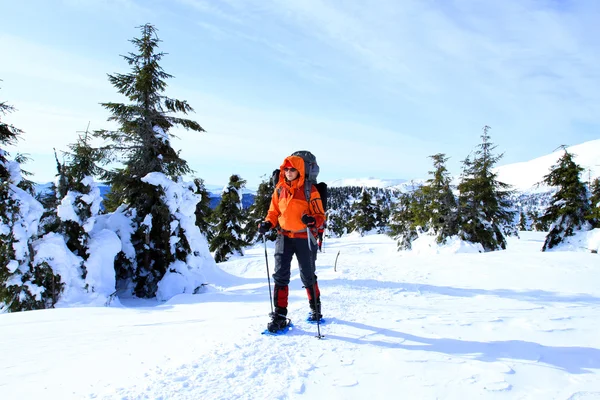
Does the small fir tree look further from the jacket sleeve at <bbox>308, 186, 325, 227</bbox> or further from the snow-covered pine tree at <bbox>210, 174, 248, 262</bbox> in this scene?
the jacket sleeve at <bbox>308, 186, 325, 227</bbox>

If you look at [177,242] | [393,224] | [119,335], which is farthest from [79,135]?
[393,224]

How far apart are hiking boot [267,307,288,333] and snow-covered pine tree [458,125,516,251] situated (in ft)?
63.3

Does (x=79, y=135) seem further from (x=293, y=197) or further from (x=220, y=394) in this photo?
(x=220, y=394)

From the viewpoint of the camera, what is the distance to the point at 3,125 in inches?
405

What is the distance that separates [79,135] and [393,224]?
27.1 m

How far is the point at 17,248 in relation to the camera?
9.32 m

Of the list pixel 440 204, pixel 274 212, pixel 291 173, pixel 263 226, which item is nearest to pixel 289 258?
pixel 263 226

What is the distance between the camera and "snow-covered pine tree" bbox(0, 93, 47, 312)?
9336 millimetres

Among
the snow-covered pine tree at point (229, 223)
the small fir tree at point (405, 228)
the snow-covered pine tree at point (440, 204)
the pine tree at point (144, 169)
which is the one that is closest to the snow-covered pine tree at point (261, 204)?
the snow-covered pine tree at point (229, 223)

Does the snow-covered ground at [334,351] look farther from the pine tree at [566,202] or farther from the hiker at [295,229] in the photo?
the pine tree at [566,202]

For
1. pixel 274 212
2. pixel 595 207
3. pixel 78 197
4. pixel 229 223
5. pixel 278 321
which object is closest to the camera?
pixel 278 321

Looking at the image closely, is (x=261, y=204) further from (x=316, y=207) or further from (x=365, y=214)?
(x=316, y=207)

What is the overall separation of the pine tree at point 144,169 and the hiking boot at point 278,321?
28.1 feet

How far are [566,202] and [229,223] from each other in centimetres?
2452
